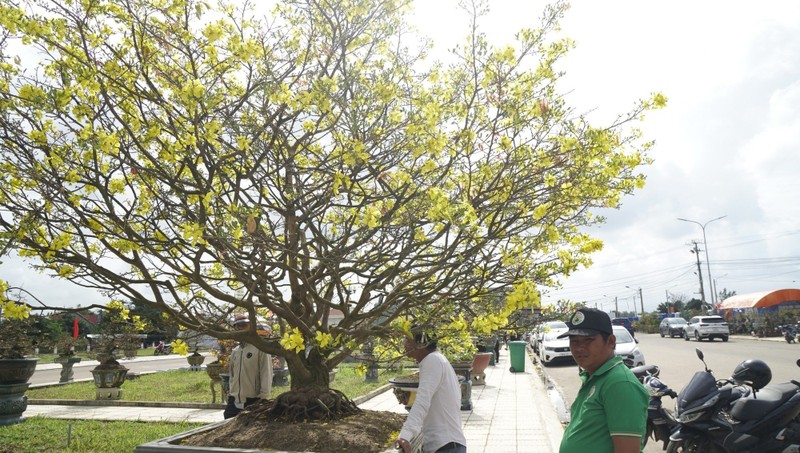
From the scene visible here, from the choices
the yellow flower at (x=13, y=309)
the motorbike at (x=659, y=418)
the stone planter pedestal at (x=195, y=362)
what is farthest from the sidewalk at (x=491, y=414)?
the stone planter pedestal at (x=195, y=362)

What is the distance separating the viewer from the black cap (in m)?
2.71

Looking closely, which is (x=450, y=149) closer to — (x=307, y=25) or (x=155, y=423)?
(x=307, y=25)

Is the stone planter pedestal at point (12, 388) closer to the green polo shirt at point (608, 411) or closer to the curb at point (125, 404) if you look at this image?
the curb at point (125, 404)

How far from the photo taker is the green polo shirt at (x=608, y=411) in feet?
7.68

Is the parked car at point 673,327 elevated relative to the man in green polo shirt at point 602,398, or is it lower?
lower

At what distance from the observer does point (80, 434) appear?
8047mm

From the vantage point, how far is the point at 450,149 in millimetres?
4922

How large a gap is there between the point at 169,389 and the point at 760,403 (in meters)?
13.1

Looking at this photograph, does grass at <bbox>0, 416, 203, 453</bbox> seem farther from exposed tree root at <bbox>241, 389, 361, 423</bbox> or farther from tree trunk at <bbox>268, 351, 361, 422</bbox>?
tree trunk at <bbox>268, 351, 361, 422</bbox>

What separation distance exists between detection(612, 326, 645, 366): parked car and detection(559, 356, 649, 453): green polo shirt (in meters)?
12.4

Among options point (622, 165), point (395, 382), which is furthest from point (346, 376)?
point (622, 165)

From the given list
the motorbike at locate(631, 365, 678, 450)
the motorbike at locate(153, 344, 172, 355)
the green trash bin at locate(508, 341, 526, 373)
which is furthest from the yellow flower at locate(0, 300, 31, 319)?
the motorbike at locate(153, 344, 172, 355)

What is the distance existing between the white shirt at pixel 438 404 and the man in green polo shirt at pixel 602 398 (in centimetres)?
121

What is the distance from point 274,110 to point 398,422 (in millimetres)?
3375
